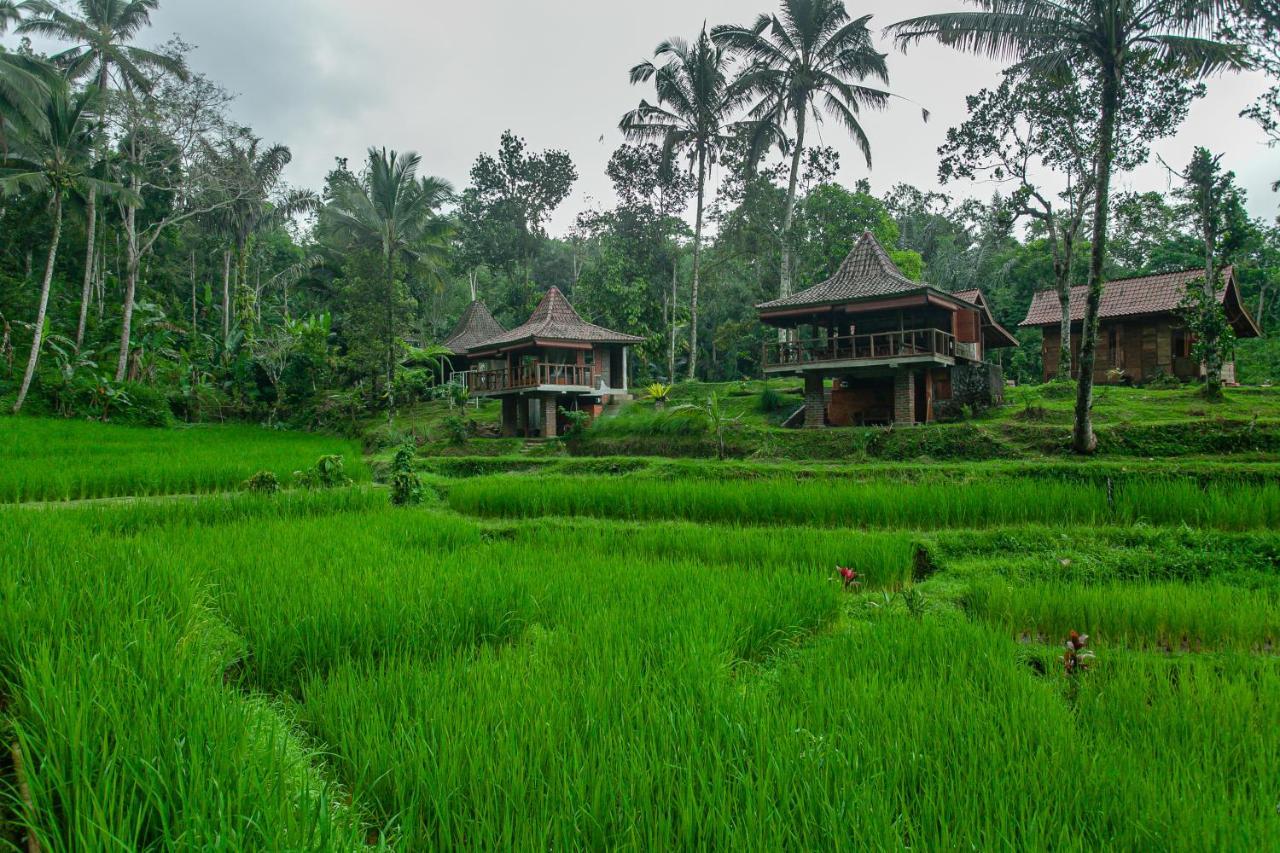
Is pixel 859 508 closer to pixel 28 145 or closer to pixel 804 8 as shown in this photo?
pixel 804 8

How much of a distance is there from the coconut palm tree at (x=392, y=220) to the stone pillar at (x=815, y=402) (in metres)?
12.3

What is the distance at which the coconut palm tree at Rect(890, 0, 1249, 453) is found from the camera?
32.4 ft

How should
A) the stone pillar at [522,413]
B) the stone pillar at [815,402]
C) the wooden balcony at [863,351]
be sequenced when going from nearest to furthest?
the wooden balcony at [863,351] → the stone pillar at [815,402] → the stone pillar at [522,413]

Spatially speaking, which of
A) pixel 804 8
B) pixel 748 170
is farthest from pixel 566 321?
pixel 804 8

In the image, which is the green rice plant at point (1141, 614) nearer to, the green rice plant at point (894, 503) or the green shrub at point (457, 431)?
the green rice plant at point (894, 503)

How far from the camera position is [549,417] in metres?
21.2

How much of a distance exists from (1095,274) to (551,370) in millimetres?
14449

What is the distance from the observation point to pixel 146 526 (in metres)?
6.18

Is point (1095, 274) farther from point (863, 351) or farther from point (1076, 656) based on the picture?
point (1076, 656)

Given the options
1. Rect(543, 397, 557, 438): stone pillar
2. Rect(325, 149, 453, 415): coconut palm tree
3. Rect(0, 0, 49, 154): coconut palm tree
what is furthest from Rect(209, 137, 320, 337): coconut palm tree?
Rect(543, 397, 557, 438): stone pillar

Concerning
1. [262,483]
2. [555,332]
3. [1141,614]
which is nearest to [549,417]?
[555,332]

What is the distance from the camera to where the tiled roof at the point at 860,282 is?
647 inches

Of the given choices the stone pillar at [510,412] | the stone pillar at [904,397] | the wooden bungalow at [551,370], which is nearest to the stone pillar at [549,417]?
the wooden bungalow at [551,370]

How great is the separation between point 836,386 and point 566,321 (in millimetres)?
10710
